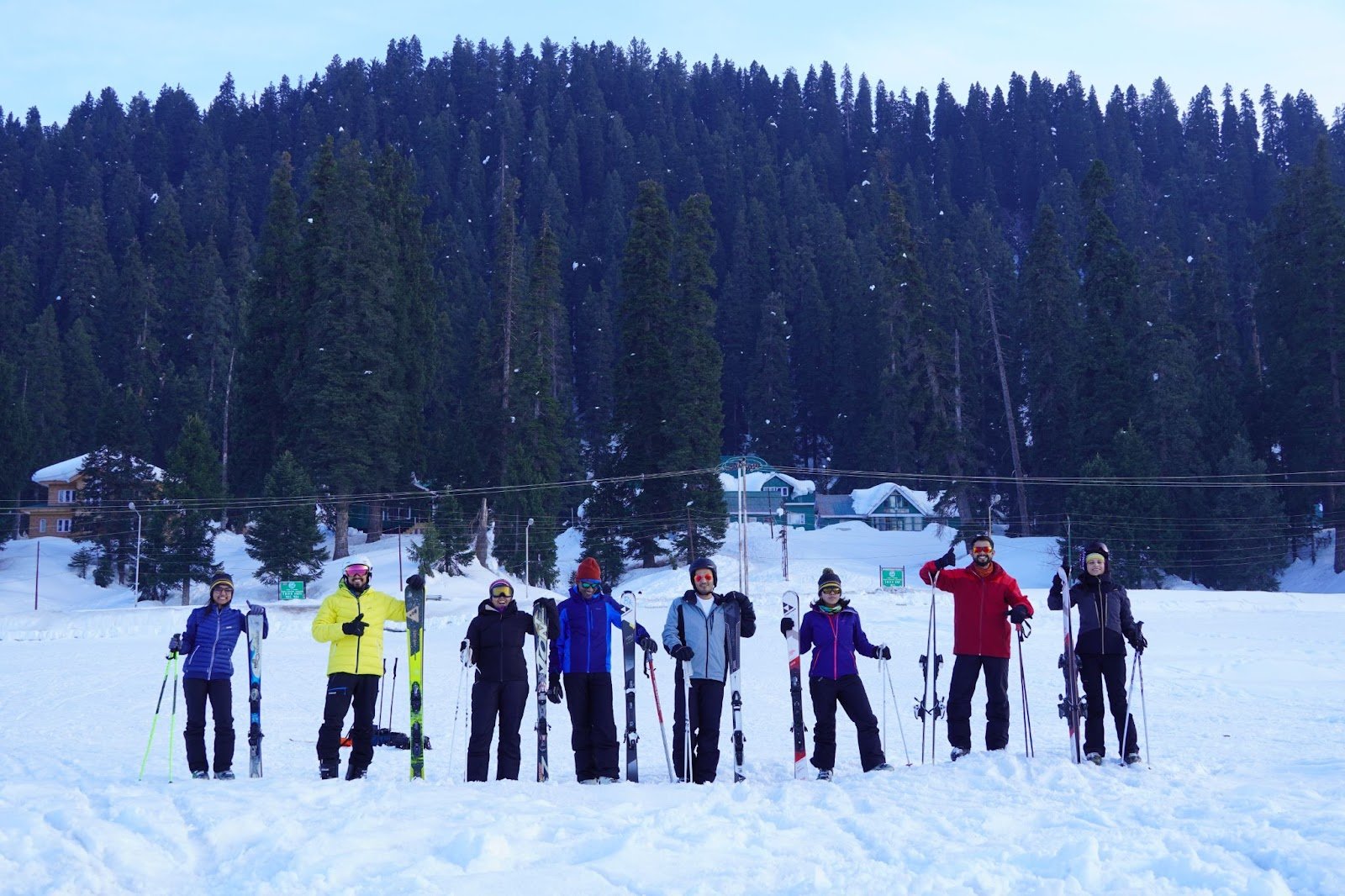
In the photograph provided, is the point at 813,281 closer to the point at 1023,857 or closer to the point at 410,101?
the point at 410,101

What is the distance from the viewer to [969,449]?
59.6 m

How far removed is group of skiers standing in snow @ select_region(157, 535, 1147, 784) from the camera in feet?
27.2

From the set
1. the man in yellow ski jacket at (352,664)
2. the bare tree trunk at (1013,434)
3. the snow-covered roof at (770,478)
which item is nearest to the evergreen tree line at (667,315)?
the bare tree trunk at (1013,434)

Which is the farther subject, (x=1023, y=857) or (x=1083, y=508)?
(x=1083, y=508)

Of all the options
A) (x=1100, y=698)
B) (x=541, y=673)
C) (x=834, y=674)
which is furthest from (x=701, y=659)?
(x=1100, y=698)

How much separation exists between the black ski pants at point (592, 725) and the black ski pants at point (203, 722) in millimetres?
2505

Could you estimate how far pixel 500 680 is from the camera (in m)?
8.42

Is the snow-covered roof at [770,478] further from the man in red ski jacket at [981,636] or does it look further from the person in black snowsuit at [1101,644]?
the person in black snowsuit at [1101,644]

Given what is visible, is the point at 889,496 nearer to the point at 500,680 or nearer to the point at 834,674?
the point at 834,674

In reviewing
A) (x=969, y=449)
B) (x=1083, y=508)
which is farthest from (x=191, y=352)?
(x=1083, y=508)

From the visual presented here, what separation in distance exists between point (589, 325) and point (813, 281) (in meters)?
16.9

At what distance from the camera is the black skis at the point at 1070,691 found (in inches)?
316

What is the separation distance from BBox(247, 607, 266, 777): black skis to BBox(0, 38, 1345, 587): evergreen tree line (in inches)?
1300

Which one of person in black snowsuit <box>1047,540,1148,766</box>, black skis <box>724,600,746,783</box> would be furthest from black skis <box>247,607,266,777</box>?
person in black snowsuit <box>1047,540,1148,766</box>
